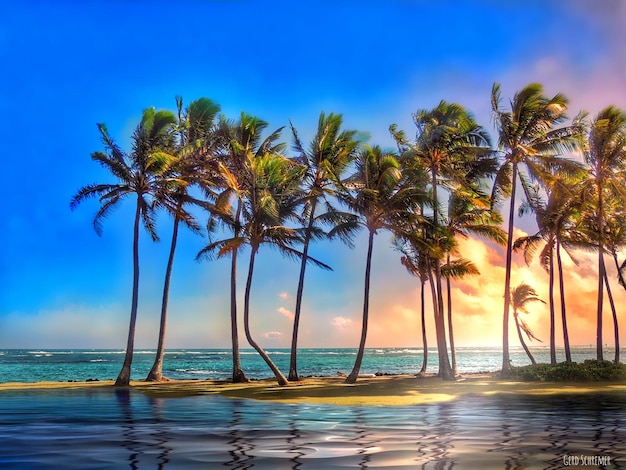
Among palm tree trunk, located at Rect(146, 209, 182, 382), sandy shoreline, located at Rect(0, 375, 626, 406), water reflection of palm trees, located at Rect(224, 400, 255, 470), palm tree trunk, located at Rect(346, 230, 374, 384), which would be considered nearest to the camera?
water reflection of palm trees, located at Rect(224, 400, 255, 470)

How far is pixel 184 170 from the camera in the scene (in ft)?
122

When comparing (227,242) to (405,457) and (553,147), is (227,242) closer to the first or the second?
(553,147)

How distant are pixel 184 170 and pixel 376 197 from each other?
11.8 meters

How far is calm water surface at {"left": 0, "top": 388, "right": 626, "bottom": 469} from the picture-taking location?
31.3 ft

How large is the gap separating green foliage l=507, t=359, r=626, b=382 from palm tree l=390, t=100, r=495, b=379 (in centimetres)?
439

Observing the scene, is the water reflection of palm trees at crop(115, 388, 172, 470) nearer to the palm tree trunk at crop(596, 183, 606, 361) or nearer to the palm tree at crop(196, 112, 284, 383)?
the palm tree at crop(196, 112, 284, 383)

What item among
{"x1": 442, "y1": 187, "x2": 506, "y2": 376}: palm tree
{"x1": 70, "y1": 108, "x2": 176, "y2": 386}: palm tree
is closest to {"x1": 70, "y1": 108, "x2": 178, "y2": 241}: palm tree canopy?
{"x1": 70, "y1": 108, "x2": 176, "y2": 386}: palm tree

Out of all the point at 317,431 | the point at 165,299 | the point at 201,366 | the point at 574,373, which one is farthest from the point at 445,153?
the point at 201,366

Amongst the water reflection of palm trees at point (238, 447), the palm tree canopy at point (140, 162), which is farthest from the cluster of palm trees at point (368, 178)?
the water reflection of palm trees at point (238, 447)

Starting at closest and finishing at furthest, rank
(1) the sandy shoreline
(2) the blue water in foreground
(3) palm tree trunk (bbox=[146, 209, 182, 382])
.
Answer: (1) the sandy shoreline < (3) palm tree trunk (bbox=[146, 209, 182, 382]) < (2) the blue water in foreground

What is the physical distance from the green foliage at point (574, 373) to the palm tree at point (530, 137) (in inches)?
78.7

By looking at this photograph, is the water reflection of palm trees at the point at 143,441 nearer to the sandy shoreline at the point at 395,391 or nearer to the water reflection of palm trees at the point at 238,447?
the water reflection of palm trees at the point at 238,447

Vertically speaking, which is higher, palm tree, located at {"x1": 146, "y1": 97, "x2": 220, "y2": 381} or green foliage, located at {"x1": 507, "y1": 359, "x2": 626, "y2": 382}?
palm tree, located at {"x1": 146, "y1": 97, "x2": 220, "y2": 381}

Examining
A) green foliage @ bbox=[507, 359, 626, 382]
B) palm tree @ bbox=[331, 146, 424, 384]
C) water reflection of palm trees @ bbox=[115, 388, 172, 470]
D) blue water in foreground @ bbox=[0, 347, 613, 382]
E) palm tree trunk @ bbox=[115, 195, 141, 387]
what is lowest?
blue water in foreground @ bbox=[0, 347, 613, 382]
